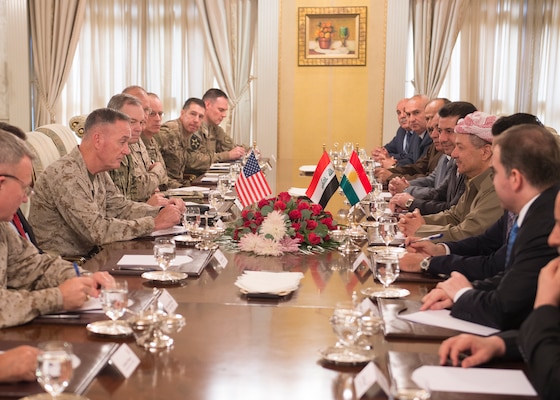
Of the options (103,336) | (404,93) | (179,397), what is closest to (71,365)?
(179,397)

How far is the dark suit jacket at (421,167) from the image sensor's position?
6387 mm

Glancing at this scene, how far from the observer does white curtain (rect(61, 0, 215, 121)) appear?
31.1 feet

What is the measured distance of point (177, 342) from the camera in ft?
6.75

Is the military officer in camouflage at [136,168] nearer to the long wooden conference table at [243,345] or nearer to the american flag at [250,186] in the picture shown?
the american flag at [250,186]

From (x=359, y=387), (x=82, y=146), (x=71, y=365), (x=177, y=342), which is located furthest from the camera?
(x=82, y=146)

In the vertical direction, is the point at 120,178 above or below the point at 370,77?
below

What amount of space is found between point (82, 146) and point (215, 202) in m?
0.68

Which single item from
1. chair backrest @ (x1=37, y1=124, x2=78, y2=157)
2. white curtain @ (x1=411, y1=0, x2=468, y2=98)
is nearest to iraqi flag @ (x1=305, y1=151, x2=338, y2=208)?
chair backrest @ (x1=37, y1=124, x2=78, y2=157)

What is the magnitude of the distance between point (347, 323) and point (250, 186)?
8.20 feet

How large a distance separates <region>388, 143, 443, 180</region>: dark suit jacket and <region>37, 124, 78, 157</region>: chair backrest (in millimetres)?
2485

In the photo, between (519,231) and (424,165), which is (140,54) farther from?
(519,231)

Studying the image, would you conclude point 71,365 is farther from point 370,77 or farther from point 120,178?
point 370,77

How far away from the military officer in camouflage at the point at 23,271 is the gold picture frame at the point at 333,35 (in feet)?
23.3

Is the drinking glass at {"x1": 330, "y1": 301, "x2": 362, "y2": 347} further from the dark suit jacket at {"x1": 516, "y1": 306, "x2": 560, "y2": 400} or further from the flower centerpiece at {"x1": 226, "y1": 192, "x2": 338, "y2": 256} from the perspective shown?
the flower centerpiece at {"x1": 226, "y1": 192, "x2": 338, "y2": 256}
